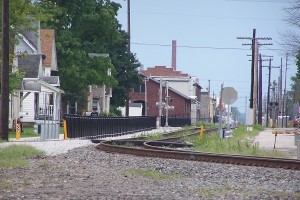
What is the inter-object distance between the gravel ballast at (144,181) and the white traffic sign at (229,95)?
43.4 feet

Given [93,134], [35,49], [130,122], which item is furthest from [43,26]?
[93,134]

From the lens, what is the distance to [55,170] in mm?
14898

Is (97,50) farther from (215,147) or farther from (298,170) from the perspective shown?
(298,170)

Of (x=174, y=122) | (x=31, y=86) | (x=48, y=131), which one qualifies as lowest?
(x=174, y=122)

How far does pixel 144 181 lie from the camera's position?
43.5 feet

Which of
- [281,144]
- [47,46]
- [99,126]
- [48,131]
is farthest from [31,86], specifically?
[281,144]

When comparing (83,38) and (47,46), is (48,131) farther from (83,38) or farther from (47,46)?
(47,46)

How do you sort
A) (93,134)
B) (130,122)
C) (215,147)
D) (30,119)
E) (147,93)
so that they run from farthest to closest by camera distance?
(147,93), (30,119), (130,122), (93,134), (215,147)

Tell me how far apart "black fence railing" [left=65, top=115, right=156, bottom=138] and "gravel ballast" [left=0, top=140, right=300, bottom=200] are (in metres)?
16.1

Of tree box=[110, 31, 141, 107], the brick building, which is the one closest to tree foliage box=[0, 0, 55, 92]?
tree box=[110, 31, 141, 107]

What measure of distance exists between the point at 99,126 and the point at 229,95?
975 centimetres

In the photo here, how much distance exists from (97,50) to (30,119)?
921 cm

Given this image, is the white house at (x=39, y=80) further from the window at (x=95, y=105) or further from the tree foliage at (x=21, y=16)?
the window at (x=95, y=105)

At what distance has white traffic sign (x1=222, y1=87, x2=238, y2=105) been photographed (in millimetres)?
31172
